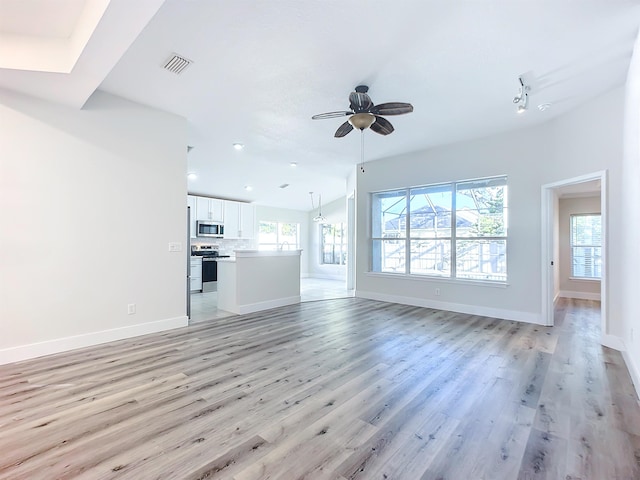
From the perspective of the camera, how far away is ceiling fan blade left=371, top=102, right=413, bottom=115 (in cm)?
310

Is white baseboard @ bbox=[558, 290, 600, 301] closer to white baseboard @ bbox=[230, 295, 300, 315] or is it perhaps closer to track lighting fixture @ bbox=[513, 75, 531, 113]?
track lighting fixture @ bbox=[513, 75, 531, 113]

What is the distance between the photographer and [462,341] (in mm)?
3699

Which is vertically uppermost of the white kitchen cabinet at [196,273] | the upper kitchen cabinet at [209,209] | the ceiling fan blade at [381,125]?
the ceiling fan blade at [381,125]

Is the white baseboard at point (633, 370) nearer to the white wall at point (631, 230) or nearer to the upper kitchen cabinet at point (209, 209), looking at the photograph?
the white wall at point (631, 230)

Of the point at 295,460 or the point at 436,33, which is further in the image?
the point at 436,33

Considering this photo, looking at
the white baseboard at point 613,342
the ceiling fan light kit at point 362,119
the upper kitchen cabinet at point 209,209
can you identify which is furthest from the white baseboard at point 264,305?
the white baseboard at point 613,342

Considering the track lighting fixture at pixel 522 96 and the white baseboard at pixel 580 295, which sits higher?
the track lighting fixture at pixel 522 96

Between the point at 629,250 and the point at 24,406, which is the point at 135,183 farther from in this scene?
the point at 629,250

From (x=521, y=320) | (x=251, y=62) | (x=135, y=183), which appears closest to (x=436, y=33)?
(x=251, y=62)

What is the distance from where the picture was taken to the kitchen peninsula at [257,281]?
5102mm

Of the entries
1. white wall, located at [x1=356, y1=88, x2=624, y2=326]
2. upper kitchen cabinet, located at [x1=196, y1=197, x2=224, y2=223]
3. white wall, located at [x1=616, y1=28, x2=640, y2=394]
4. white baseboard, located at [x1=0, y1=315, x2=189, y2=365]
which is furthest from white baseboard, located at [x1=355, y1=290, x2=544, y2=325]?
upper kitchen cabinet, located at [x1=196, y1=197, x2=224, y2=223]

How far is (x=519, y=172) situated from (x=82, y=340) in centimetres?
623

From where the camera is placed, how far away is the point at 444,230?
5.61 metres

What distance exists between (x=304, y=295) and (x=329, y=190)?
3.78 meters
